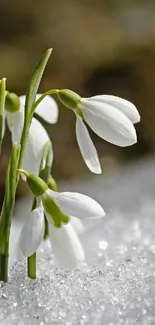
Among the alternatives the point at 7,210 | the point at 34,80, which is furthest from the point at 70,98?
the point at 7,210

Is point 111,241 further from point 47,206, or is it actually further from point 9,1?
point 9,1

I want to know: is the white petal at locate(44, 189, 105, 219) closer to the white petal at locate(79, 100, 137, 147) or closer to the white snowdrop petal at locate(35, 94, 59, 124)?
the white petal at locate(79, 100, 137, 147)

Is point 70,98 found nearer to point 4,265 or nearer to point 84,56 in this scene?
point 4,265

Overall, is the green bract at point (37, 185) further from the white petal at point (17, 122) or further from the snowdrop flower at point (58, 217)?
the white petal at point (17, 122)

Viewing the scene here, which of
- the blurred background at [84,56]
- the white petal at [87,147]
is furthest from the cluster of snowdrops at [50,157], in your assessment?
the blurred background at [84,56]

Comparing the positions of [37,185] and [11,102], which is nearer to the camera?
[37,185]

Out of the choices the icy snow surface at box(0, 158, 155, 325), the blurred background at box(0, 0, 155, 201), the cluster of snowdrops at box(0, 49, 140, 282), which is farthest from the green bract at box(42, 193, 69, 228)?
the blurred background at box(0, 0, 155, 201)

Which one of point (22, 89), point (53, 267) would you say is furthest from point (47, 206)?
point (22, 89)
